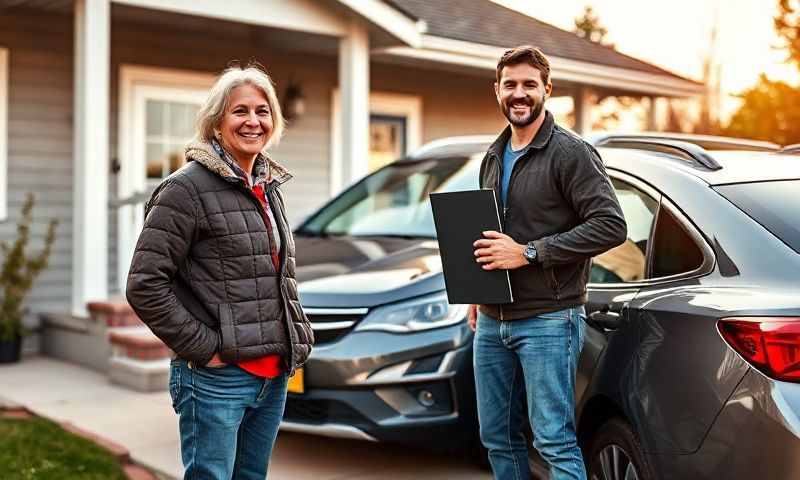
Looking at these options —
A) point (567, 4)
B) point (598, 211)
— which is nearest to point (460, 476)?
point (598, 211)

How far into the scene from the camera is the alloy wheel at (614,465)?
127 inches

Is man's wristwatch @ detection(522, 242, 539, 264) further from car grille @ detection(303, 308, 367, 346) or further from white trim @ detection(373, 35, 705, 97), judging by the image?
white trim @ detection(373, 35, 705, 97)

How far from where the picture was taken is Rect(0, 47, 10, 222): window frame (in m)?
8.12

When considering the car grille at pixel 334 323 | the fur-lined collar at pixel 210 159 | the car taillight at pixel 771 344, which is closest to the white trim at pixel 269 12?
the car grille at pixel 334 323

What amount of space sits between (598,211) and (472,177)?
7.58 feet

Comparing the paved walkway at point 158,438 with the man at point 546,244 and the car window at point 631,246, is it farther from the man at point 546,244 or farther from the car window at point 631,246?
the man at point 546,244

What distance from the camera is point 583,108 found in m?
11.9

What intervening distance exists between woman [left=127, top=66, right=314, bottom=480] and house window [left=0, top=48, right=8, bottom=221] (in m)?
6.07

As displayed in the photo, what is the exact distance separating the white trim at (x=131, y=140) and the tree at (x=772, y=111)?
41.0 ft

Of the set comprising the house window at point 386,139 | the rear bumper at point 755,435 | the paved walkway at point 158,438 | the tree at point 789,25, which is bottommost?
the paved walkway at point 158,438

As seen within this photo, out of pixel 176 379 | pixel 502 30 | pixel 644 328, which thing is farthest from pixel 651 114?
pixel 176 379

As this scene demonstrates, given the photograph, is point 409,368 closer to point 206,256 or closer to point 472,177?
point 472,177

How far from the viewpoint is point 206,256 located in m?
2.62

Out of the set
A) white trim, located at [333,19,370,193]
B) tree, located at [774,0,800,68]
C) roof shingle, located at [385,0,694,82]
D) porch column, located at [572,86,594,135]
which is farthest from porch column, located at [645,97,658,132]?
white trim, located at [333,19,370,193]
